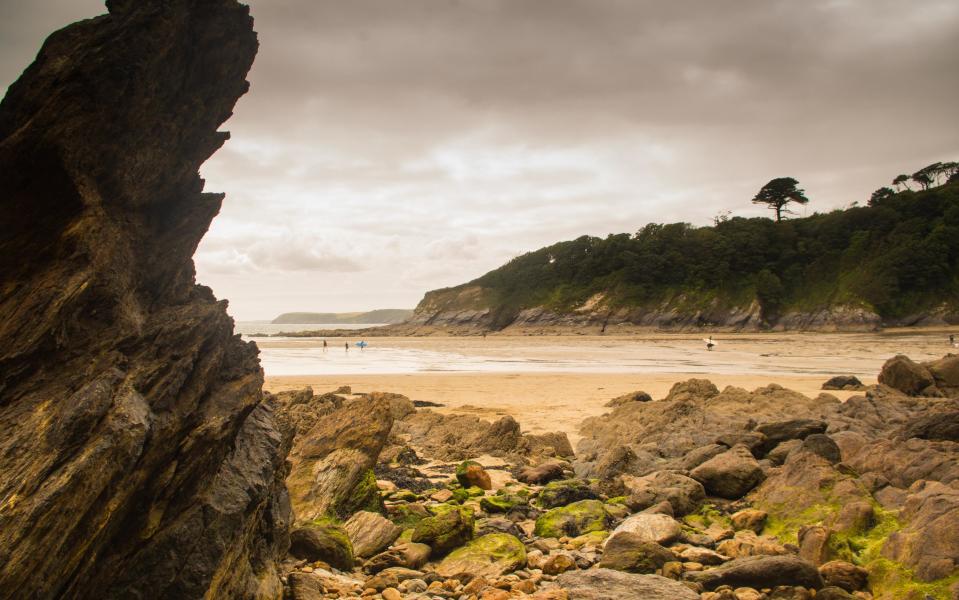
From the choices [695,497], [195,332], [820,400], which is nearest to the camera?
[195,332]

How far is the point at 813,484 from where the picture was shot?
7.90 metres

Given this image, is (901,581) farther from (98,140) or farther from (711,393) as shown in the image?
(711,393)

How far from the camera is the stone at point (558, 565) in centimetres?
648

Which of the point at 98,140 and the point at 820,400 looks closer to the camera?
the point at 98,140

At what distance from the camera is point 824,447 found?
9.07 metres

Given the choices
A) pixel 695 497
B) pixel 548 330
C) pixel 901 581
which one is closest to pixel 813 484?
pixel 695 497

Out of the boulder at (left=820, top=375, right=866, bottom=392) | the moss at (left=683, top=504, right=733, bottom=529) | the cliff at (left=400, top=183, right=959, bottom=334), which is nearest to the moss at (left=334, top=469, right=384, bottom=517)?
the moss at (left=683, top=504, right=733, bottom=529)

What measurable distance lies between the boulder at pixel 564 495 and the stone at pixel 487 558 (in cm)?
202

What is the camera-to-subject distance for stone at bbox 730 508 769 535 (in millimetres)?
7716

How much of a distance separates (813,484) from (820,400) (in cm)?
781

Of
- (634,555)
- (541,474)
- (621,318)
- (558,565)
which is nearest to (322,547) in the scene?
(558,565)

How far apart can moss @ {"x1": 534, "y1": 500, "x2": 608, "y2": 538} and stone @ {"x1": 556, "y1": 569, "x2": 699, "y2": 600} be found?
192 centimetres

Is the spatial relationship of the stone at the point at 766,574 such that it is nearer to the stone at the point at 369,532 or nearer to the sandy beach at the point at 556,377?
the stone at the point at 369,532

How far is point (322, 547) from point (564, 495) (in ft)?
13.8
